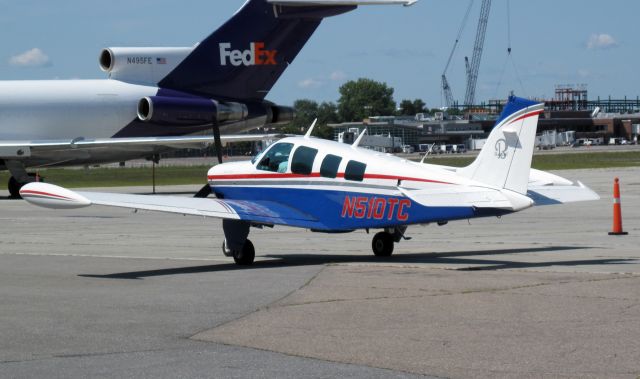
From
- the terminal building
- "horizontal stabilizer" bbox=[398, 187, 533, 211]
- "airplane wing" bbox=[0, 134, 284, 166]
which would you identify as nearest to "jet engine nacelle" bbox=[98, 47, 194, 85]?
"airplane wing" bbox=[0, 134, 284, 166]

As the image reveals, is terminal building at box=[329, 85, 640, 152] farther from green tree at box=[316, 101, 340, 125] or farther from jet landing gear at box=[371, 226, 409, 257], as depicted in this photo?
jet landing gear at box=[371, 226, 409, 257]

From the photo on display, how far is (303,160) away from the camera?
16406 mm

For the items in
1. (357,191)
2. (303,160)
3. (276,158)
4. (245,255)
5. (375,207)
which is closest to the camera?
(375,207)

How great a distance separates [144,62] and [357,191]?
28033 mm

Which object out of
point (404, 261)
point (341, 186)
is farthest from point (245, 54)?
point (341, 186)

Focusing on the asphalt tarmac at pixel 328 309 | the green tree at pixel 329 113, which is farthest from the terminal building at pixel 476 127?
the asphalt tarmac at pixel 328 309

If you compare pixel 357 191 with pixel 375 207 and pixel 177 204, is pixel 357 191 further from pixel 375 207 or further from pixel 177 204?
pixel 177 204

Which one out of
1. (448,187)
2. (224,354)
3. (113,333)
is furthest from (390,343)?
(448,187)

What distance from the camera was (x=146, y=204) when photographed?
15312mm

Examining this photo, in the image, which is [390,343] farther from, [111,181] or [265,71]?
[111,181]

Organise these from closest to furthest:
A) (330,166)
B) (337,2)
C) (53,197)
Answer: (53,197) → (330,166) → (337,2)

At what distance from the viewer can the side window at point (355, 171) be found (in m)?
15.5

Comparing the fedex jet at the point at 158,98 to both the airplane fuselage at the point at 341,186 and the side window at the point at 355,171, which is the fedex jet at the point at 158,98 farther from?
the side window at the point at 355,171

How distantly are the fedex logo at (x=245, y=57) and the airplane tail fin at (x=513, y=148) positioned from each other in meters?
27.8
